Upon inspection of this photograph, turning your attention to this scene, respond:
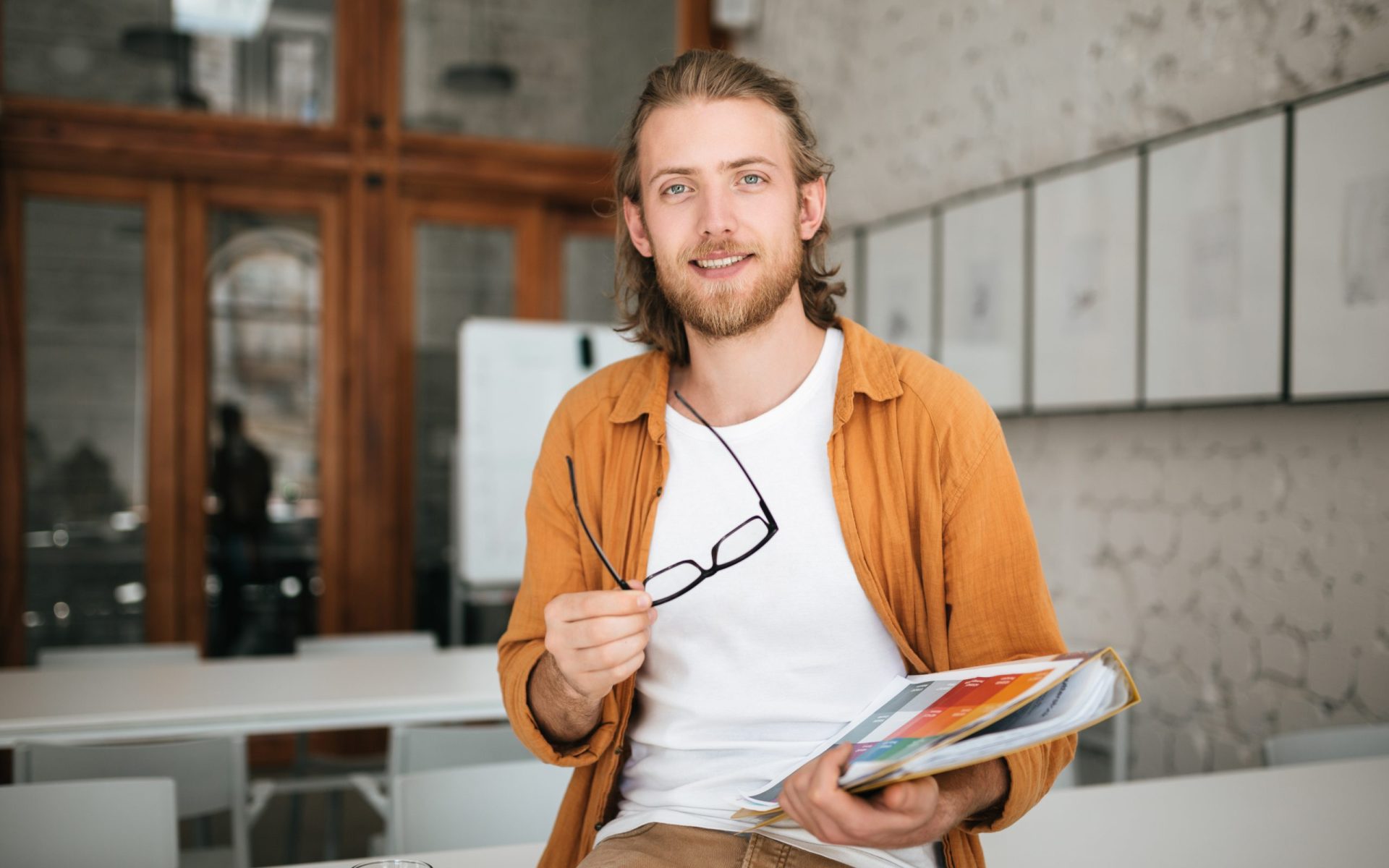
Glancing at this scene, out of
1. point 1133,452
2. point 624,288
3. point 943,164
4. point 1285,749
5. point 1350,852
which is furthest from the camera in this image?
point 943,164

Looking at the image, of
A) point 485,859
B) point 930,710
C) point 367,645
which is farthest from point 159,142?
point 930,710

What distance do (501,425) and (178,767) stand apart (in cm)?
277

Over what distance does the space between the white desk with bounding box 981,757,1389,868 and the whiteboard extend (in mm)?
3374

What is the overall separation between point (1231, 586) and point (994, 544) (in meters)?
1.95

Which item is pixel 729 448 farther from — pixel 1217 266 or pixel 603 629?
pixel 1217 266

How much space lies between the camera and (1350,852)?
5.07ft

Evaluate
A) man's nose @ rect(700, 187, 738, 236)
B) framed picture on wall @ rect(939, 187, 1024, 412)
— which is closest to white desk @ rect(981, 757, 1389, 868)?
man's nose @ rect(700, 187, 738, 236)

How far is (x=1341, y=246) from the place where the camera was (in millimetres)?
2617

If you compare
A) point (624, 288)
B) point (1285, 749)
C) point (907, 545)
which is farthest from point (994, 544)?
point (1285, 749)

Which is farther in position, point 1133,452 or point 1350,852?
point 1133,452

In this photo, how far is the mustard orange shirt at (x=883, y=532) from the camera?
1.35 meters

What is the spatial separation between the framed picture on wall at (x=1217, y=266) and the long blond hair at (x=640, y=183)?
152 cm

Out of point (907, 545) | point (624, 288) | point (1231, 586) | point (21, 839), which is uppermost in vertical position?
point (624, 288)

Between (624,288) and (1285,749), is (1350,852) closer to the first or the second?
(1285,749)
